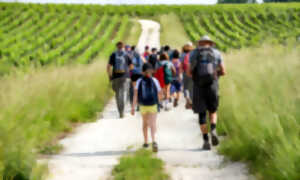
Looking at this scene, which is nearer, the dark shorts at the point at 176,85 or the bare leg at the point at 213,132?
the bare leg at the point at 213,132

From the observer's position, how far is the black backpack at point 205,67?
7.29m

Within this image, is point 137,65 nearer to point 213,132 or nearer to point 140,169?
point 213,132

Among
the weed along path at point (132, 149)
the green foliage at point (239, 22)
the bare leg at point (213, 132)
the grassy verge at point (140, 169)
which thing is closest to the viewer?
the grassy verge at point (140, 169)

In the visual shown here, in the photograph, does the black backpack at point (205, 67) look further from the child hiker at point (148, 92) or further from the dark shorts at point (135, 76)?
the dark shorts at point (135, 76)

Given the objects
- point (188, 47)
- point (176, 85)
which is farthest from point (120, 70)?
point (176, 85)

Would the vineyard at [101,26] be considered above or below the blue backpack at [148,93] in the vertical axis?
above

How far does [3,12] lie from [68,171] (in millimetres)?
53305

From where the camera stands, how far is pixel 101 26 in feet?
164

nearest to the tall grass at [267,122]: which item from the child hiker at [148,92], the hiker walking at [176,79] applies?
the child hiker at [148,92]

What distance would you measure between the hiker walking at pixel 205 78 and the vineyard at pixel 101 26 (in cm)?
2187

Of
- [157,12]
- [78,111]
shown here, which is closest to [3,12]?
[157,12]

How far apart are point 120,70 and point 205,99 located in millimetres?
3990

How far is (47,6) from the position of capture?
61875 millimetres

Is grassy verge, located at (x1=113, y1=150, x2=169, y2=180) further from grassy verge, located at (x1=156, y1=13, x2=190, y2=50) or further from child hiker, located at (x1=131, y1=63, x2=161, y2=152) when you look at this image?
grassy verge, located at (x1=156, y1=13, x2=190, y2=50)
